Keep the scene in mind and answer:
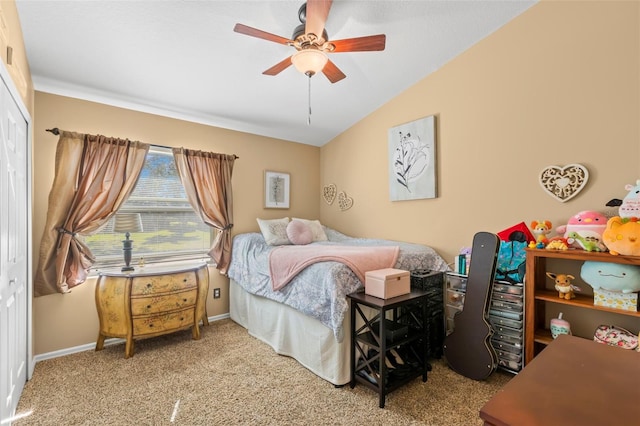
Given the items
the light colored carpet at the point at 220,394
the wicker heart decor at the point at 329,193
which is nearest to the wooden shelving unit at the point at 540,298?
the light colored carpet at the point at 220,394

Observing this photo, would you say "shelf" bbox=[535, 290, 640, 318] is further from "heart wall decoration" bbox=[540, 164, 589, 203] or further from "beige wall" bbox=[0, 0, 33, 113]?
"beige wall" bbox=[0, 0, 33, 113]

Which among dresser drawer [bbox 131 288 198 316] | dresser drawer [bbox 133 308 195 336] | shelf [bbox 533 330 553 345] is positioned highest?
dresser drawer [bbox 131 288 198 316]

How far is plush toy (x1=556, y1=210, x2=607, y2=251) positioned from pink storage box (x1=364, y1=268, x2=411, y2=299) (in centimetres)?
117

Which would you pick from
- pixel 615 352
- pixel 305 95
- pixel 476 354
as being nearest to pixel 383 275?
pixel 476 354

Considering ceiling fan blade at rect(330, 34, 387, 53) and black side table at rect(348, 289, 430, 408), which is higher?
ceiling fan blade at rect(330, 34, 387, 53)

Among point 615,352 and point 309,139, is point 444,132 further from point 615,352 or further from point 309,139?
point 615,352

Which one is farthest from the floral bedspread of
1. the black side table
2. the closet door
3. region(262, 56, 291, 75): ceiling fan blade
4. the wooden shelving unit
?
the closet door

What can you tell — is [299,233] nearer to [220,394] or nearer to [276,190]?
[276,190]

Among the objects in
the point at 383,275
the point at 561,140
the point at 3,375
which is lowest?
the point at 3,375

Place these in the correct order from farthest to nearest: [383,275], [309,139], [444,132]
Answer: [309,139] → [444,132] → [383,275]

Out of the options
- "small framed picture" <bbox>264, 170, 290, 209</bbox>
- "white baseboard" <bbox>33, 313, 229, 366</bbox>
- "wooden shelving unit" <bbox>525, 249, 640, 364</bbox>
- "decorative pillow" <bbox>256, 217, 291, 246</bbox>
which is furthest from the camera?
"small framed picture" <bbox>264, 170, 290, 209</bbox>

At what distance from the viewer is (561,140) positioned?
2.39 meters

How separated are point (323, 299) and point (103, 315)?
2.02 meters

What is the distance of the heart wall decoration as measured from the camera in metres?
2.28
